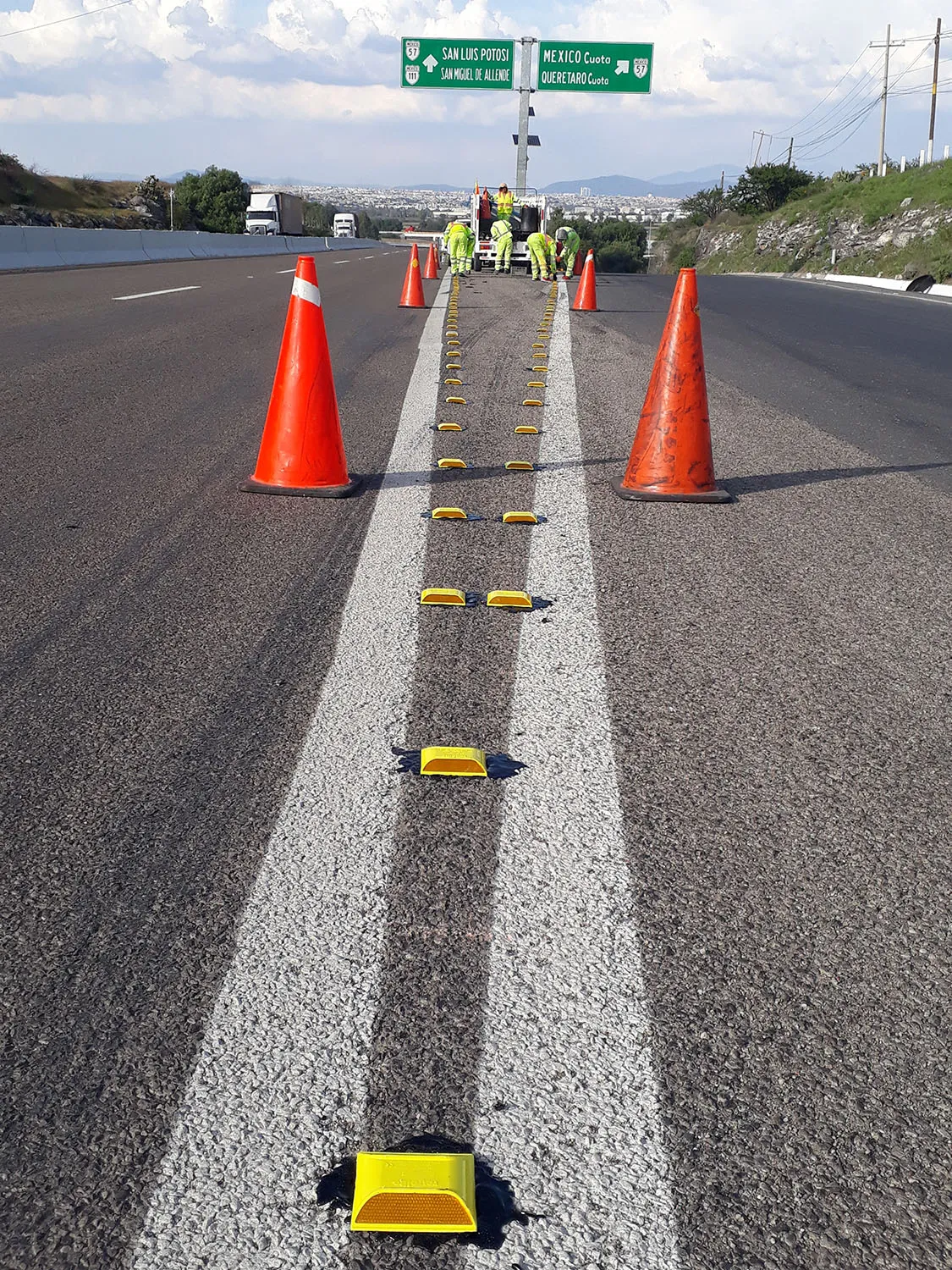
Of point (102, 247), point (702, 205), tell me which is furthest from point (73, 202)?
point (702, 205)

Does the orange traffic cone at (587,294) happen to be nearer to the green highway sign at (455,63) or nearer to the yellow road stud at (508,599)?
the yellow road stud at (508,599)

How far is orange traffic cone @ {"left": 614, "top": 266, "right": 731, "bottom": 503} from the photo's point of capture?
5.58 metres

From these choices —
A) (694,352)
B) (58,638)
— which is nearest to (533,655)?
(58,638)

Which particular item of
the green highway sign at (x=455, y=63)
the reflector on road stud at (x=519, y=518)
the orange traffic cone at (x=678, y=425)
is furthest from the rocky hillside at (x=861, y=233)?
the reflector on road stud at (x=519, y=518)

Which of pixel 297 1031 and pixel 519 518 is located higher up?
pixel 519 518

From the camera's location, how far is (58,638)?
3625mm

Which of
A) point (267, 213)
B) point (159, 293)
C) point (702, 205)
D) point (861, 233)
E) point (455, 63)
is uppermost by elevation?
point (702, 205)

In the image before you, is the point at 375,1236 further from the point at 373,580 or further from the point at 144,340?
the point at 144,340

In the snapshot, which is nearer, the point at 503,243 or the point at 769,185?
the point at 503,243

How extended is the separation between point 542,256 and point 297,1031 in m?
26.0

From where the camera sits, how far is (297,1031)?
192cm

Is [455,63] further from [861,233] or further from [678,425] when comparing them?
[678,425]

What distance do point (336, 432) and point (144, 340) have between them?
6.32 m

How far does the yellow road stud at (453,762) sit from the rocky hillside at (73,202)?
140ft
